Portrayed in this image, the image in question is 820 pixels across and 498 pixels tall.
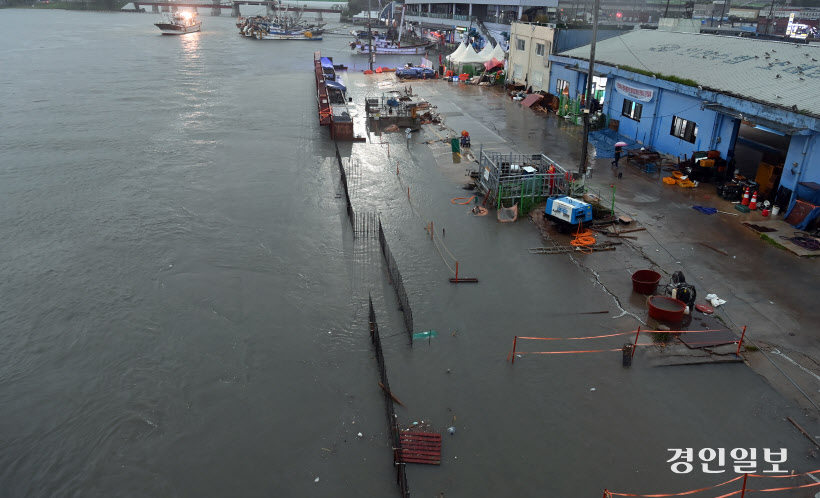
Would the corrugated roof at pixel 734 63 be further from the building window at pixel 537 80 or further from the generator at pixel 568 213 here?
the generator at pixel 568 213

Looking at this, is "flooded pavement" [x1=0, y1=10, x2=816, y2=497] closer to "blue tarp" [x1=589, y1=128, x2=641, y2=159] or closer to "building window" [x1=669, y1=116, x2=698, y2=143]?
"blue tarp" [x1=589, y1=128, x2=641, y2=159]

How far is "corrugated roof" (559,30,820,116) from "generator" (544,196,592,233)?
1052 centimetres

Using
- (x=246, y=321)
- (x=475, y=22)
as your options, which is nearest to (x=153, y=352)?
(x=246, y=321)

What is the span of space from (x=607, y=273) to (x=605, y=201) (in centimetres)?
779

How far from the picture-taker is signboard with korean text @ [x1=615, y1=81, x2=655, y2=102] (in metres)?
35.4

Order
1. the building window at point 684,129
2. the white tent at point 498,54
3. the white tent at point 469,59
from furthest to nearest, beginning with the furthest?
the white tent at point 498,54, the white tent at point 469,59, the building window at point 684,129

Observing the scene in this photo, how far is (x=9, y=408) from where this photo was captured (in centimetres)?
1520

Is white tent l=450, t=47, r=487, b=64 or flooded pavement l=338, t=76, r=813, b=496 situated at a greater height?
white tent l=450, t=47, r=487, b=64

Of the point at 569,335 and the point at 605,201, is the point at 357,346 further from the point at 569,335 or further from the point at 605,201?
the point at 605,201

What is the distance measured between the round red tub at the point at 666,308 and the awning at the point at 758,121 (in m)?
12.5

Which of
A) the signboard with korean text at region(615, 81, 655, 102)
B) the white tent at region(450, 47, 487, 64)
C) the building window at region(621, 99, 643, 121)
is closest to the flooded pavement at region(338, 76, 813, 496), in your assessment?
the signboard with korean text at region(615, 81, 655, 102)

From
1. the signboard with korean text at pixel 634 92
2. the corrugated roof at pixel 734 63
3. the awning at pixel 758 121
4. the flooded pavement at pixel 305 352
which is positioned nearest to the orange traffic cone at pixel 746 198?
the awning at pixel 758 121

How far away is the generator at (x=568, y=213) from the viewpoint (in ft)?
76.1

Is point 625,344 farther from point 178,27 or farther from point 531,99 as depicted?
point 178,27
